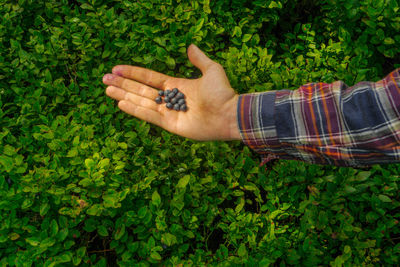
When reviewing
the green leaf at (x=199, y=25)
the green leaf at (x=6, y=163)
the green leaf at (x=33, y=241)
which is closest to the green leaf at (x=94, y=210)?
the green leaf at (x=33, y=241)

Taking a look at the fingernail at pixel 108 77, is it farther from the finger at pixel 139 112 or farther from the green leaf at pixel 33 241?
the green leaf at pixel 33 241

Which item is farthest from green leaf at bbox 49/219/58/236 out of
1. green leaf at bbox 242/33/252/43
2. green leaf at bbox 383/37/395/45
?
green leaf at bbox 383/37/395/45

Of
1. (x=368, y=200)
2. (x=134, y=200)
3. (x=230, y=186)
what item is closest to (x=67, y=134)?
(x=134, y=200)

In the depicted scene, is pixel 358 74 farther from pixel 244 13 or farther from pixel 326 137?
pixel 244 13

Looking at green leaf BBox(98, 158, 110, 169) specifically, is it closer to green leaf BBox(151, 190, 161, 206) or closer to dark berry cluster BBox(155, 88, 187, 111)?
green leaf BBox(151, 190, 161, 206)

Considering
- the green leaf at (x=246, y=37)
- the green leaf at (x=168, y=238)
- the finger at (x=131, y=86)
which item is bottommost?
the green leaf at (x=168, y=238)
